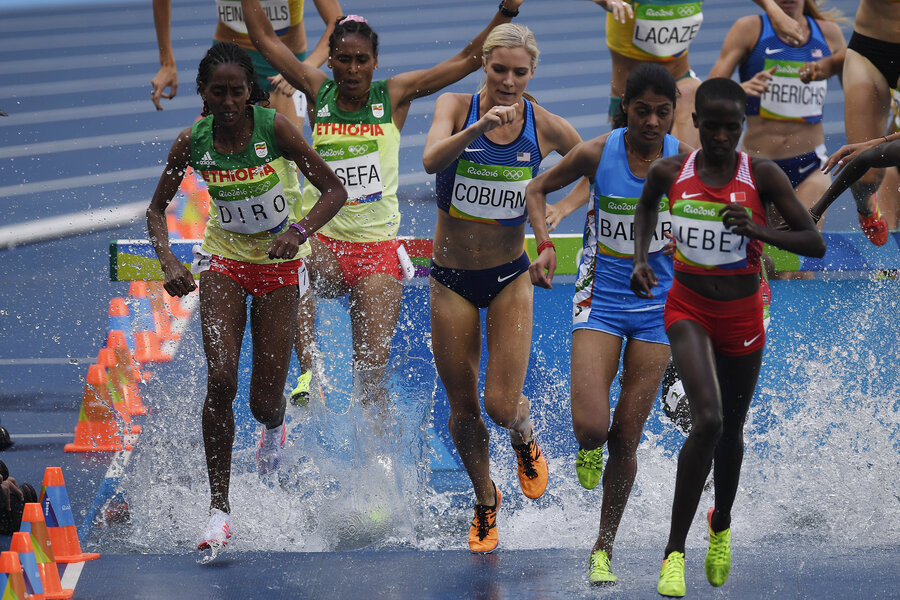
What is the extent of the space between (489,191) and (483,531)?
57.3 inches

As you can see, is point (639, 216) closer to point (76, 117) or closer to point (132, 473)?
point (132, 473)

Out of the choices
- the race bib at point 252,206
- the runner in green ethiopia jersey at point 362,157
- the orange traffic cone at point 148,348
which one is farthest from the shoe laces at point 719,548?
the orange traffic cone at point 148,348

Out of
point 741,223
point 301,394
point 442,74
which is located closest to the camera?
point 741,223

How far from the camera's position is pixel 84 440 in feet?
20.9

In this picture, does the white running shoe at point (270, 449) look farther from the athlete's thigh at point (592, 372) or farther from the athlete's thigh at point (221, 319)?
the athlete's thigh at point (592, 372)

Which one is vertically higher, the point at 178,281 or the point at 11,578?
the point at 178,281

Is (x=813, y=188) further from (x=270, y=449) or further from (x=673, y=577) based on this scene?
(x=673, y=577)

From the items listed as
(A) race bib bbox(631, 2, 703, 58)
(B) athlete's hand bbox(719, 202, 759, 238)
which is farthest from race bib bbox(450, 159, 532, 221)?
(A) race bib bbox(631, 2, 703, 58)

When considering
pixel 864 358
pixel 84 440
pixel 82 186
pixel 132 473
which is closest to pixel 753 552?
pixel 864 358

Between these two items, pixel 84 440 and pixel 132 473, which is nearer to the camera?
pixel 132 473

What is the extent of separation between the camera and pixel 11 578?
4.11 metres

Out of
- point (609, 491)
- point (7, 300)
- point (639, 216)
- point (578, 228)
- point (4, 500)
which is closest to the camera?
point (639, 216)

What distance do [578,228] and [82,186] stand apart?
4.47 m

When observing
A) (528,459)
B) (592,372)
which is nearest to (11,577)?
(592,372)
